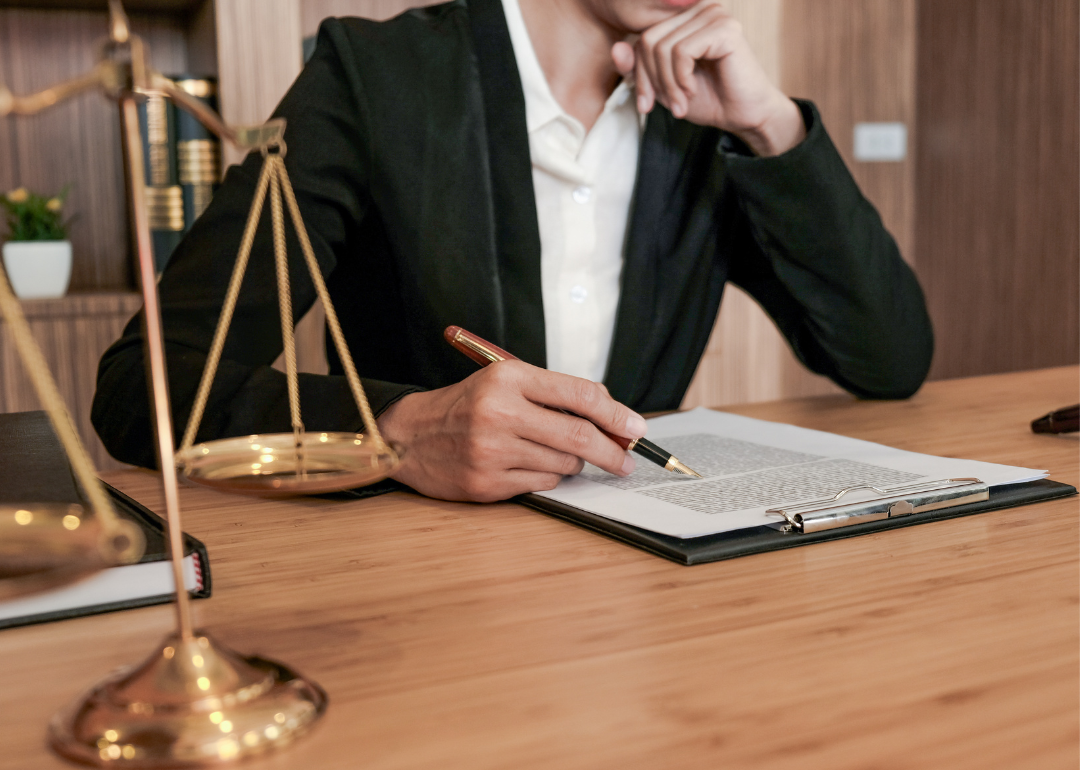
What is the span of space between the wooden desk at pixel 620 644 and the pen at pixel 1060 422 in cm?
29

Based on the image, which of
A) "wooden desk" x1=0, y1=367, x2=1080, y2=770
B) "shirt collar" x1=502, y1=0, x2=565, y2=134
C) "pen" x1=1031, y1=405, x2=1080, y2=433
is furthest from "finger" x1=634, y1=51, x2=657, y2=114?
"wooden desk" x1=0, y1=367, x2=1080, y2=770

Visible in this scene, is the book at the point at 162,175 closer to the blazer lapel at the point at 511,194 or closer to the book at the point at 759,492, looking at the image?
the blazer lapel at the point at 511,194

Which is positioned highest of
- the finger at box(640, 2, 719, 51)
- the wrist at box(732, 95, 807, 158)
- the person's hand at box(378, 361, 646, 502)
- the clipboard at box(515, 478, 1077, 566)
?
the finger at box(640, 2, 719, 51)

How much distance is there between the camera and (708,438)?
90 centimetres

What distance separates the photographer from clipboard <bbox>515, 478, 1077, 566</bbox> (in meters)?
0.58

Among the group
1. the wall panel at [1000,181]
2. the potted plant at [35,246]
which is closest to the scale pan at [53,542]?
the potted plant at [35,246]

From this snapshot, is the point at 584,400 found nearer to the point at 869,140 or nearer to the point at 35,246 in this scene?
the point at 35,246

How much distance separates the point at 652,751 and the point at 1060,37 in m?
2.52

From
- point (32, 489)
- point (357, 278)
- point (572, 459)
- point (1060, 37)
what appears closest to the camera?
point (32, 489)

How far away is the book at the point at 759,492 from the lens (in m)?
0.59

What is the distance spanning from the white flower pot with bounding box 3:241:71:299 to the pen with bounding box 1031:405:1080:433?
1778mm

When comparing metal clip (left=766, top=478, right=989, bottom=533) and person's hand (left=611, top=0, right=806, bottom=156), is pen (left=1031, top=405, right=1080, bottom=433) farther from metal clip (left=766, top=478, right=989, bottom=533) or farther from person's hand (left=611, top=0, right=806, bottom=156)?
person's hand (left=611, top=0, right=806, bottom=156)

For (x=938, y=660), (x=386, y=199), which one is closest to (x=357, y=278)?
(x=386, y=199)

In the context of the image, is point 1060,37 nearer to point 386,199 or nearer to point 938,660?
point 386,199
